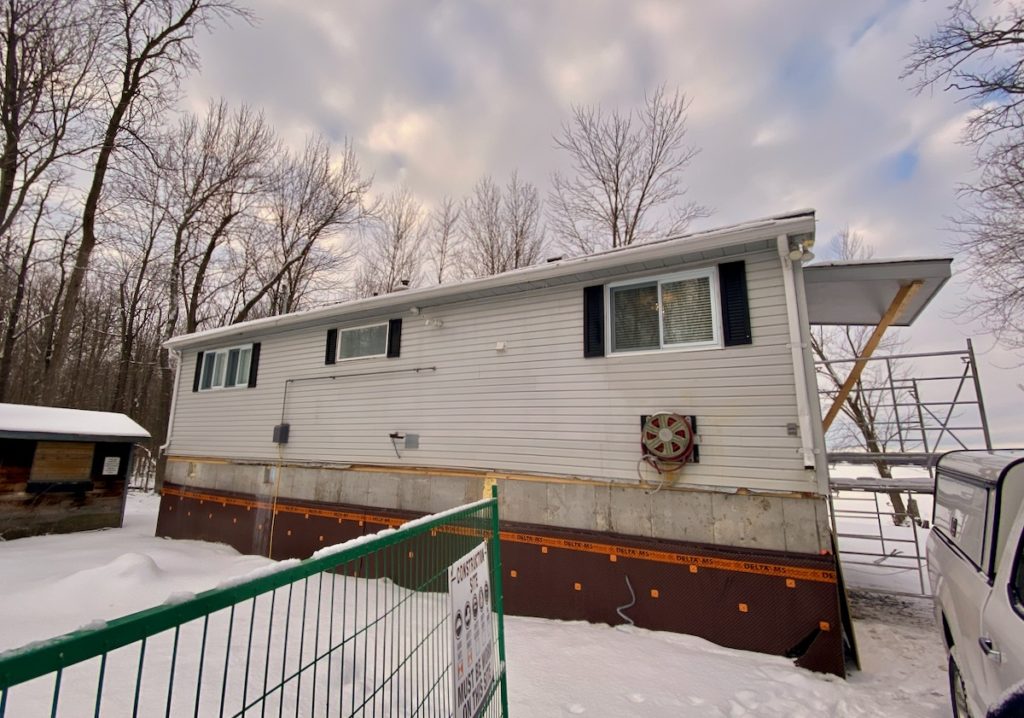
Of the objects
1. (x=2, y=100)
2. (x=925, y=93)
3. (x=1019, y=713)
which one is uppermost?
(x=2, y=100)

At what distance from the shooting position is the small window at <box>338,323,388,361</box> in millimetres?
8250

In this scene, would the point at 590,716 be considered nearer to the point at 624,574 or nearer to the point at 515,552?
the point at 624,574

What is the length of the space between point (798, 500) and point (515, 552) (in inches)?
141

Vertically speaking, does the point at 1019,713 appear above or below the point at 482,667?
above

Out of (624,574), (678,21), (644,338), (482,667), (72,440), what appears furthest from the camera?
(72,440)

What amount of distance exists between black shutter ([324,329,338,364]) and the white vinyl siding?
0.47 feet

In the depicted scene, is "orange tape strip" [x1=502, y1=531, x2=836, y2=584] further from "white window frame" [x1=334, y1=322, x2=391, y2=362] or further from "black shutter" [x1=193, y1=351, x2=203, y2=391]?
"black shutter" [x1=193, y1=351, x2=203, y2=391]

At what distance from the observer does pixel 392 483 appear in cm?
745

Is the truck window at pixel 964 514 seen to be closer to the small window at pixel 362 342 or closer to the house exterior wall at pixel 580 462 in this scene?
the house exterior wall at pixel 580 462

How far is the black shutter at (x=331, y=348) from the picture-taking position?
8.70 metres

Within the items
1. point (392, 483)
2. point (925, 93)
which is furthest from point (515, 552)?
point (925, 93)

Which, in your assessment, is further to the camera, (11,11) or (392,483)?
(11,11)

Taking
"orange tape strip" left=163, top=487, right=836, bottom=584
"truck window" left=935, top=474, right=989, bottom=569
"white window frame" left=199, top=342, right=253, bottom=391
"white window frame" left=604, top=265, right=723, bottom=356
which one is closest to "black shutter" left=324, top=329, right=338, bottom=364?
"white window frame" left=199, top=342, right=253, bottom=391

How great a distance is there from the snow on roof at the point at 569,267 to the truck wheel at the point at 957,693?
413 cm
